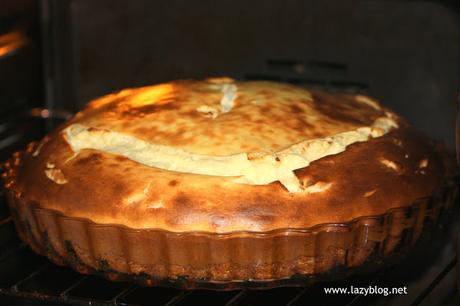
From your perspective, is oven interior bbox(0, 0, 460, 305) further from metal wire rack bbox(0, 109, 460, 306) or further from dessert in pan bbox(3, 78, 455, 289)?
dessert in pan bbox(3, 78, 455, 289)

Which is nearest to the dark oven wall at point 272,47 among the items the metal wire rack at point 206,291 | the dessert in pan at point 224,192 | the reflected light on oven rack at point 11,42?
the reflected light on oven rack at point 11,42

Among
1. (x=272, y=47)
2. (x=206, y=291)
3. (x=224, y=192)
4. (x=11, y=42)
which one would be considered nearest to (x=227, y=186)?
(x=224, y=192)

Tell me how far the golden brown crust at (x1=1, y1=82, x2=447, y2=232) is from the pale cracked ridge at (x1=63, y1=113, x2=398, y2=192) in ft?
0.06

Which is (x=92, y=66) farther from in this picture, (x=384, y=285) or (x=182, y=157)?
(x=384, y=285)

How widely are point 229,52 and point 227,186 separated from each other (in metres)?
0.78

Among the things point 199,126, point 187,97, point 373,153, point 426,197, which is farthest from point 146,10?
point 426,197

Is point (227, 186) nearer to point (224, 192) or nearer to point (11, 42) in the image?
point (224, 192)

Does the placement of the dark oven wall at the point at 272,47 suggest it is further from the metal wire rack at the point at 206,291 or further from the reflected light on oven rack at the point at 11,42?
the metal wire rack at the point at 206,291

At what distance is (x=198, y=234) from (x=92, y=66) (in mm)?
1034

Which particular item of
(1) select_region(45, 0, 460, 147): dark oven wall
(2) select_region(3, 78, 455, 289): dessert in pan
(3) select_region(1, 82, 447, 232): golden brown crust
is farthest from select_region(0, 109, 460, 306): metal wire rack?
(1) select_region(45, 0, 460, 147): dark oven wall

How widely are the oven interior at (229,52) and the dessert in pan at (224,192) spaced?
211mm

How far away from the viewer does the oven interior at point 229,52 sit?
6.33ft

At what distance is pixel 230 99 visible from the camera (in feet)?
5.65

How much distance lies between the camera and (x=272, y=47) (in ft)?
6.73
